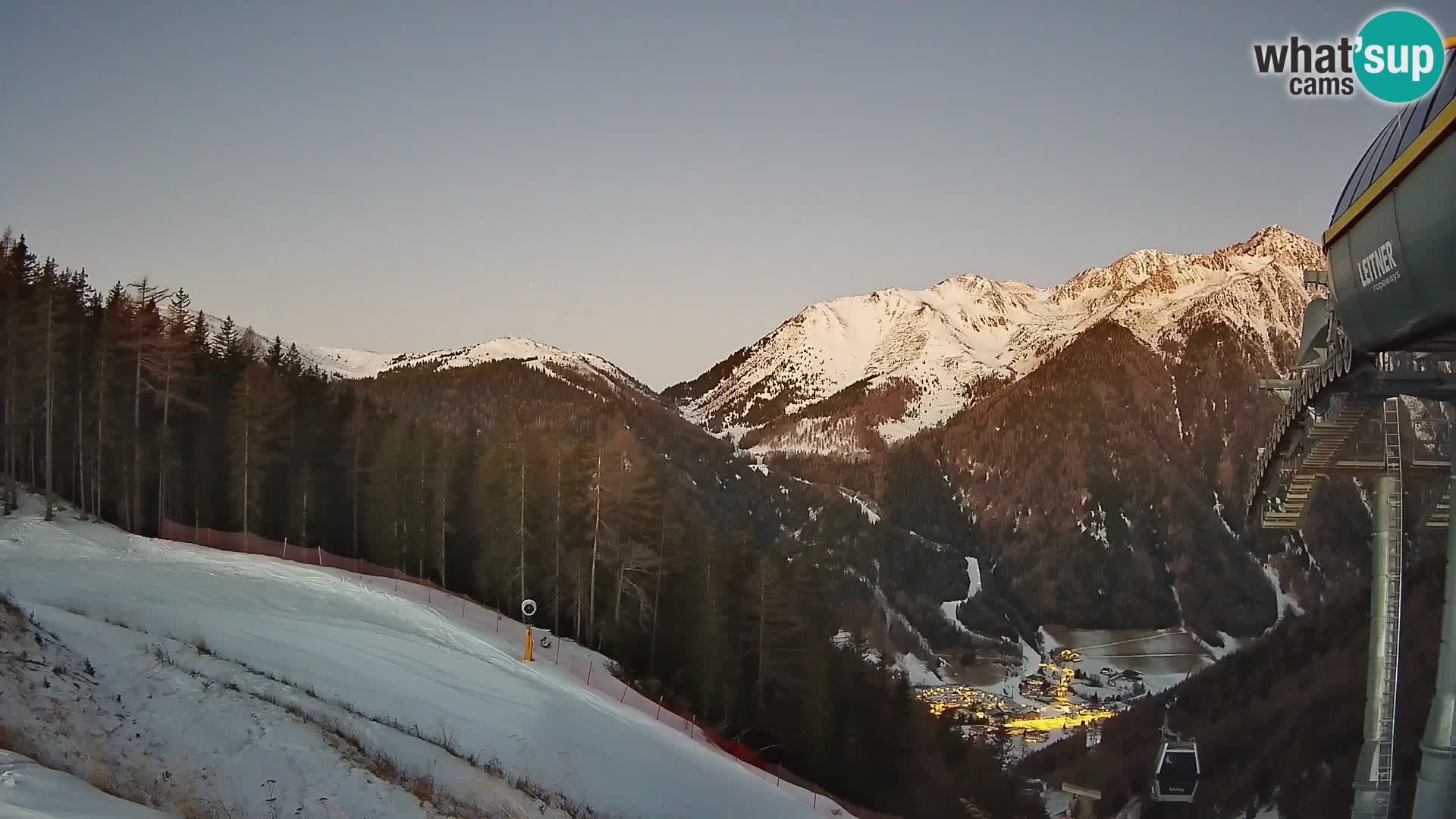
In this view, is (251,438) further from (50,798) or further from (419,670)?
(50,798)

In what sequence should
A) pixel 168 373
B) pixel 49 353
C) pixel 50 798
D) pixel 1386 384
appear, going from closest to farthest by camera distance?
1. pixel 50 798
2. pixel 1386 384
3. pixel 49 353
4. pixel 168 373

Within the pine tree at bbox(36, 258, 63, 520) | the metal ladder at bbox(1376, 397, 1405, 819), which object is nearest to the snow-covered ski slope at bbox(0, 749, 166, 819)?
the metal ladder at bbox(1376, 397, 1405, 819)

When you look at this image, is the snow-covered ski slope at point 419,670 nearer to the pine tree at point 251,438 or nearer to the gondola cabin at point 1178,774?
the pine tree at point 251,438

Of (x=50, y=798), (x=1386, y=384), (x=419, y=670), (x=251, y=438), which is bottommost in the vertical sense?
(x=419, y=670)

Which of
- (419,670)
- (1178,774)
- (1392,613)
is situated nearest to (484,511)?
(419,670)

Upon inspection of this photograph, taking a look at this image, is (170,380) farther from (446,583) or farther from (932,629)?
(932,629)

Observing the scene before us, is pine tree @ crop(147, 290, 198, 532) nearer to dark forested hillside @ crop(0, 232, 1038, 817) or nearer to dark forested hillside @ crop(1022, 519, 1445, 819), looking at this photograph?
dark forested hillside @ crop(0, 232, 1038, 817)

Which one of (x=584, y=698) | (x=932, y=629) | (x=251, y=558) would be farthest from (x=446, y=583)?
(x=932, y=629)

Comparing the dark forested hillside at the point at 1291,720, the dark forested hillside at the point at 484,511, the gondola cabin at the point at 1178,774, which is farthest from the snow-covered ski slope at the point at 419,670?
the gondola cabin at the point at 1178,774
